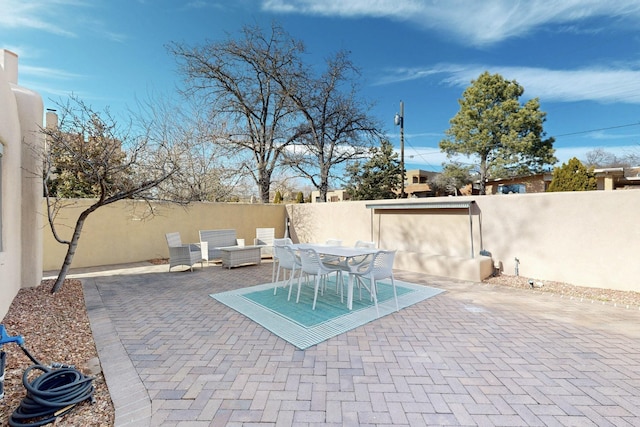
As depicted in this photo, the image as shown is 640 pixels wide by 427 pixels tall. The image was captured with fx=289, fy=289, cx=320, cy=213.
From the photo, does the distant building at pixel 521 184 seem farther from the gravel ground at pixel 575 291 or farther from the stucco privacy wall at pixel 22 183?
the stucco privacy wall at pixel 22 183

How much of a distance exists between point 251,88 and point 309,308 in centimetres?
1277

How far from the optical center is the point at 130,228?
29.2ft

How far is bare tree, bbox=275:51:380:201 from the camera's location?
47.8ft

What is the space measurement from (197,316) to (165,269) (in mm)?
4369

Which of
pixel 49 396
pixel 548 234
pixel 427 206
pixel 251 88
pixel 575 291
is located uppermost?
pixel 251 88

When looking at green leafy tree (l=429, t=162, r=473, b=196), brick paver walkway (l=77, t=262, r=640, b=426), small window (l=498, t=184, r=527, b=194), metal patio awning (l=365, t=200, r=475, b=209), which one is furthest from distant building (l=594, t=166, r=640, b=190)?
brick paver walkway (l=77, t=262, r=640, b=426)

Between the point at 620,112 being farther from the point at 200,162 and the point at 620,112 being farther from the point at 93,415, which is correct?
the point at 93,415

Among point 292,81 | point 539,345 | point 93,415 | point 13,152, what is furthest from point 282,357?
point 292,81

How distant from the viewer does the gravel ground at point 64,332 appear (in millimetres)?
2135

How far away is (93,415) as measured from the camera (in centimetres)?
206

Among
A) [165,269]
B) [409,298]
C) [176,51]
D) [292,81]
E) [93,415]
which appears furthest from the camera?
[292,81]

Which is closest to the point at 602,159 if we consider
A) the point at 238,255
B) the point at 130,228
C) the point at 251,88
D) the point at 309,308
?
the point at 251,88

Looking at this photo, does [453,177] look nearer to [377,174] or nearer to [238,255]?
[377,174]

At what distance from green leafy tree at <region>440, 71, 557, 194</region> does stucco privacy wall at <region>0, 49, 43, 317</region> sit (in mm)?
22572
